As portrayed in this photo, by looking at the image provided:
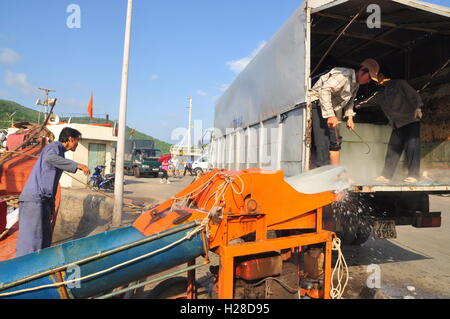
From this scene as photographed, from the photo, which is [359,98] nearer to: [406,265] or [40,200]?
[406,265]

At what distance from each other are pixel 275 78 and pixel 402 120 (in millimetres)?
1882

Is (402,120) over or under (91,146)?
under

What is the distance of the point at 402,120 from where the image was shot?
13.0 ft

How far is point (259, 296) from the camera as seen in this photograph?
2.29 meters

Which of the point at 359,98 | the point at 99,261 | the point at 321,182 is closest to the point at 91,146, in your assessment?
the point at 359,98

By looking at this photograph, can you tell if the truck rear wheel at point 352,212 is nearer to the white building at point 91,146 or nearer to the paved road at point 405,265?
the paved road at point 405,265

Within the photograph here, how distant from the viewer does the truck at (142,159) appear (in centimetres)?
2144

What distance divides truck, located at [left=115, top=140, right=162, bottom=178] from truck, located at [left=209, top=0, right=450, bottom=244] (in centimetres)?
1662

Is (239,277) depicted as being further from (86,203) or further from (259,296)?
(86,203)

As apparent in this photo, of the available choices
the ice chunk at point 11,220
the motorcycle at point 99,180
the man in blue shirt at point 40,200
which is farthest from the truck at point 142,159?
the man in blue shirt at point 40,200

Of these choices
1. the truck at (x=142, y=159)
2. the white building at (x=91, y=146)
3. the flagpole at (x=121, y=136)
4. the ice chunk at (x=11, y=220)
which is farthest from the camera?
the truck at (x=142, y=159)

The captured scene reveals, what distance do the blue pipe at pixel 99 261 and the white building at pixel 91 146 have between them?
36.3 ft

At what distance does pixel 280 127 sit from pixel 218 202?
1867 mm
